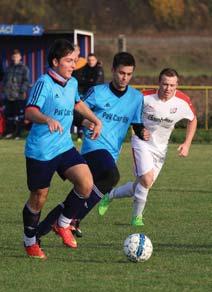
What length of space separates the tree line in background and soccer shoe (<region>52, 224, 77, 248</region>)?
38.5m

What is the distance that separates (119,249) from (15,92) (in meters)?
13.4

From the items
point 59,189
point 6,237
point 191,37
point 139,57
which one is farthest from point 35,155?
point 191,37

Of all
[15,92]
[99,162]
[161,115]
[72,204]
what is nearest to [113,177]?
[99,162]

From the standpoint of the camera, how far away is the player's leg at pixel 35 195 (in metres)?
7.71

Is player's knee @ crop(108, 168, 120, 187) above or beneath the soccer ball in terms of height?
above

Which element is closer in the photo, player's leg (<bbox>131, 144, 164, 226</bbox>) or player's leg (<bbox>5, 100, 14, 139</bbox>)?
player's leg (<bbox>131, 144, 164, 226</bbox>)

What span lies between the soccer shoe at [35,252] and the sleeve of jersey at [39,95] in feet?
3.69

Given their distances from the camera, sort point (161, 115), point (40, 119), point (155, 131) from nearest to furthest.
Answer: point (40, 119) < point (161, 115) < point (155, 131)

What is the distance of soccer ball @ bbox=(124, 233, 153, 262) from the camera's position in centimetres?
758

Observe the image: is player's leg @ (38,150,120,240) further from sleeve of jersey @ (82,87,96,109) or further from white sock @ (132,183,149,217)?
white sock @ (132,183,149,217)

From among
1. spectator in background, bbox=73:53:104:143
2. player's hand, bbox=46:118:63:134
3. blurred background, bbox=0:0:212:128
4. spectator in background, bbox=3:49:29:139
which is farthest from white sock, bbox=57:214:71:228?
blurred background, bbox=0:0:212:128

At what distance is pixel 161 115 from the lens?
10289mm

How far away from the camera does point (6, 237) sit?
892 centimetres

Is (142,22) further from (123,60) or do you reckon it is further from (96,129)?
(96,129)
